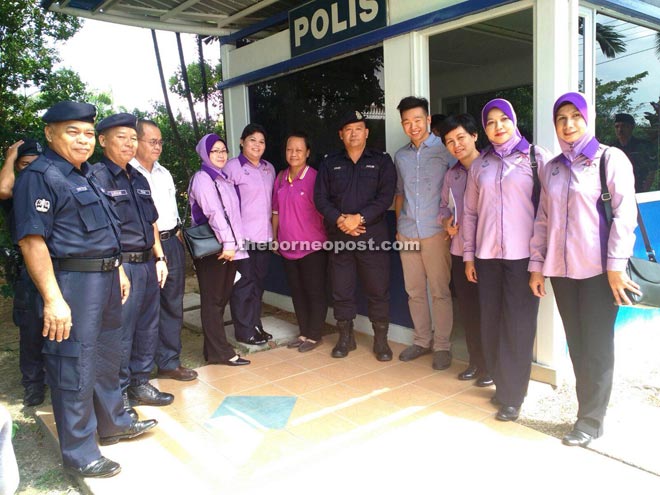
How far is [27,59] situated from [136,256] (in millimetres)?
6913

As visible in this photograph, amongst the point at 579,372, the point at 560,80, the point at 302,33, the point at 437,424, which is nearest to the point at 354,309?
the point at 437,424

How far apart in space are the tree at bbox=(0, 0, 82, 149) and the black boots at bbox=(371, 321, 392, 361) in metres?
5.93

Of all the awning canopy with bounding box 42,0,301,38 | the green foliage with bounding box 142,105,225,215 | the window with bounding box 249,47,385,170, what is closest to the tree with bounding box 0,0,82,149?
the green foliage with bounding box 142,105,225,215

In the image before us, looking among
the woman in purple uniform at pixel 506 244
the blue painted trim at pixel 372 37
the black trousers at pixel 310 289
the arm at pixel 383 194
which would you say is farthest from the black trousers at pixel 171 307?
the blue painted trim at pixel 372 37

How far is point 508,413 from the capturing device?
9.94 feet

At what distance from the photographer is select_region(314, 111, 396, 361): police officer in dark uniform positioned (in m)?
3.91

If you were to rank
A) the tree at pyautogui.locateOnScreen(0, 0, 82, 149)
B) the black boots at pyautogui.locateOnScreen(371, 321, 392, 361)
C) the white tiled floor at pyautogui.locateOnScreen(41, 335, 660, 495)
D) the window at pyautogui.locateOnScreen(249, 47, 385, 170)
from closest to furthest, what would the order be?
1. the white tiled floor at pyautogui.locateOnScreen(41, 335, 660, 495)
2. the black boots at pyautogui.locateOnScreen(371, 321, 392, 361)
3. the window at pyautogui.locateOnScreen(249, 47, 385, 170)
4. the tree at pyautogui.locateOnScreen(0, 0, 82, 149)

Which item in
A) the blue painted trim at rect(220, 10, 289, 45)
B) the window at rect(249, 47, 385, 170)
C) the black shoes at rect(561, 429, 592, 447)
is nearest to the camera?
the black shoes at rect(561, 429, 592, 447)

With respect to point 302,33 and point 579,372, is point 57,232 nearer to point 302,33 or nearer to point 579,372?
point 579,372

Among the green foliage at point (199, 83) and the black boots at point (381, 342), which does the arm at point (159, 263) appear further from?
the green foliage at point (199, 83)

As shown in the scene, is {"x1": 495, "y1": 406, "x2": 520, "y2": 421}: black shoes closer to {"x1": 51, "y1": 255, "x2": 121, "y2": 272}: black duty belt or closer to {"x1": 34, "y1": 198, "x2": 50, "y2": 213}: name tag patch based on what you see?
{"x1": 51, "y1": 255, "x2": 121, "y2": 272}: black duty belt

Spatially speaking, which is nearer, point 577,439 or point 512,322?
point 577,439

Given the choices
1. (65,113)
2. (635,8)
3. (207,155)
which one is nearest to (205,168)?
(207,155)

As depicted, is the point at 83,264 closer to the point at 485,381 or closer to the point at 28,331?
the point at 28,331
